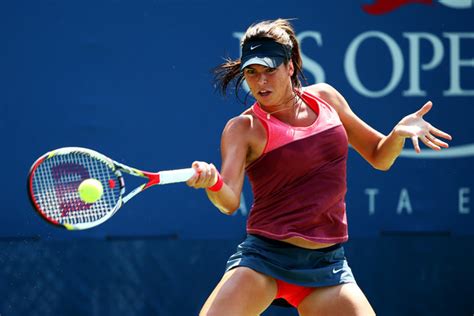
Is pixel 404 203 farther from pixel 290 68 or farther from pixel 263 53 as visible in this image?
pixel 263 53

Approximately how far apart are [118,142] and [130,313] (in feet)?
3.23

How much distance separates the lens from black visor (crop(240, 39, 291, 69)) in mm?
3729

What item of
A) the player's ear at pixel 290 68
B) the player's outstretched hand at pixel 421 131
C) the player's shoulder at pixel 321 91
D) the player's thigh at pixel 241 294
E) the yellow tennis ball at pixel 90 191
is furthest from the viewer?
the player's shoulder at pixel 321 91

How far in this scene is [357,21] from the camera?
5.75m

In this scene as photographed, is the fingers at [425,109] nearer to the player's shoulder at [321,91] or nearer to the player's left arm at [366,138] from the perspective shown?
the player's left arm at [366,138]

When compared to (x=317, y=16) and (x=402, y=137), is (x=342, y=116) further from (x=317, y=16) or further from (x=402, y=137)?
(x=317, y=16)

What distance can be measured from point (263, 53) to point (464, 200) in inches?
99.0

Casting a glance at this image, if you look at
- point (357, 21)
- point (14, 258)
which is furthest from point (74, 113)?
point (357, 21)

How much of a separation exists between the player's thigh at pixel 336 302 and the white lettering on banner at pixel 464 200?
2.23 m

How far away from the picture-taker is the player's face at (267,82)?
377 cm

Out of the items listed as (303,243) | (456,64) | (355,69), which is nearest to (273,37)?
(303,243)

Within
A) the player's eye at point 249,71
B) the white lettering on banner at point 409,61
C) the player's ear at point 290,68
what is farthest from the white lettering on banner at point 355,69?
the player's eye at point 249,71

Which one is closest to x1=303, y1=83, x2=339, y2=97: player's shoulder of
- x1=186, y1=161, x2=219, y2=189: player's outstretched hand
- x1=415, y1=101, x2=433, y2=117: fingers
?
x1=415, y1=101, x2=433, y2=117: fingers

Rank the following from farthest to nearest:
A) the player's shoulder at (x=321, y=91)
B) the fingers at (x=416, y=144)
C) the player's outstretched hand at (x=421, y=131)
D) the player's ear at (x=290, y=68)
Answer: the player's shoulder at (x=321, y=91)
the player's ear at (x=290, y=68)
the player's outstretched hand at (x=421, y=131)
the fingers at (x=416, y=144)
